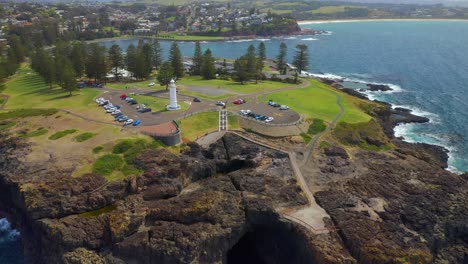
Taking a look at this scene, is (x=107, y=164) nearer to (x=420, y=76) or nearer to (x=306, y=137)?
(x=306, y=137)

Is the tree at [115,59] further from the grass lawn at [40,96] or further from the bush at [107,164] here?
the bush at [107,164]

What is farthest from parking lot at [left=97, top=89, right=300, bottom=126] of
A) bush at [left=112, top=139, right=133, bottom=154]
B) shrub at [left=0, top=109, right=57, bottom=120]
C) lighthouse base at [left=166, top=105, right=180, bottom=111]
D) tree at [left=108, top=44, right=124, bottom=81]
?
tree at [left=108, top=44, right=124, bottom=81]

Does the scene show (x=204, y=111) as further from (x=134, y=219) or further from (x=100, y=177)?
(x=134, y=219)

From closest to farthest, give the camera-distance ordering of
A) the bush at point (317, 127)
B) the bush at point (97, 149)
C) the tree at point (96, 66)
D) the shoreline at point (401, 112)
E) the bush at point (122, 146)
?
the bush at point (97, 149), the bush at point (122, 146), the bush at point (317, 127), the shoreline at point (401, 112), the tree at point (96, 66)

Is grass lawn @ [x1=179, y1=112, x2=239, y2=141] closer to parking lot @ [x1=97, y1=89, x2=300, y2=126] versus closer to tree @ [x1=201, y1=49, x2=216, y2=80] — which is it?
parking lot @ [x1=97, y1=89, x2=300, y2=126]

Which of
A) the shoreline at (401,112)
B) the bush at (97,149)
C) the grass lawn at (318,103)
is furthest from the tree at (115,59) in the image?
the shoreline at (401,112)
